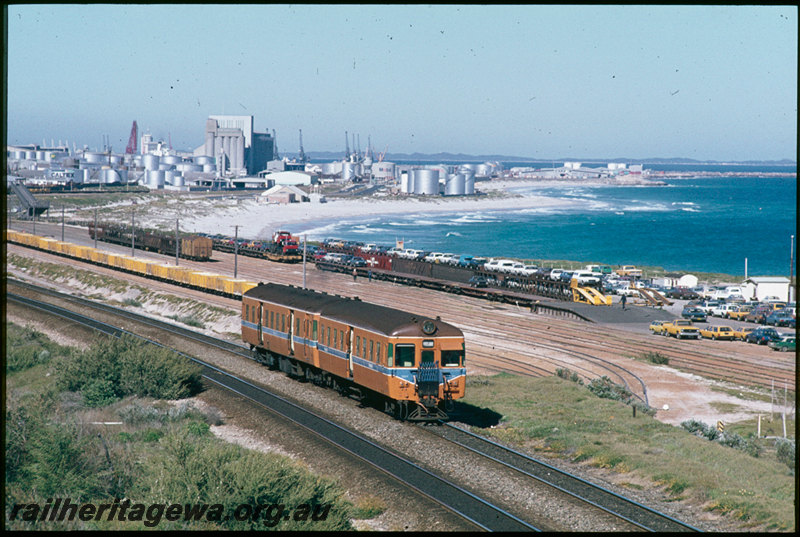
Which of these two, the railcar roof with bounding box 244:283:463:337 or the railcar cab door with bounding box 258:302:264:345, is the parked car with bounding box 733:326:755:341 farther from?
the railcar cab door with bounding box 258:302:264:345

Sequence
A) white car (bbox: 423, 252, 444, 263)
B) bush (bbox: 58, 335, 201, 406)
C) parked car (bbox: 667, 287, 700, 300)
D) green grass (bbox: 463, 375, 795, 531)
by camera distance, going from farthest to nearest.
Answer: white car (bbox: 423, 252, 444, 263) < parked car (bbox: 667, 287, 700, 300) < bush (bbox: 58, 335, 201, 406) < green grass (bbox: 463, 375, 795, 531)

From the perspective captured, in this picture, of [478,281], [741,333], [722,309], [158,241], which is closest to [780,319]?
[722,309]

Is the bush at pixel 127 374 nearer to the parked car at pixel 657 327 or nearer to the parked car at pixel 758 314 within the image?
the parked car at pixel 657 327

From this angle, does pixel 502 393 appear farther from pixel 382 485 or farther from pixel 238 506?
pixel 238 506

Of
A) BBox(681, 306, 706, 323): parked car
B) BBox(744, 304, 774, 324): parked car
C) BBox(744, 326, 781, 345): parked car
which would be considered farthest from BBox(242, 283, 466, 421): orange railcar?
BBox(744, 304, 774, 324): parked car

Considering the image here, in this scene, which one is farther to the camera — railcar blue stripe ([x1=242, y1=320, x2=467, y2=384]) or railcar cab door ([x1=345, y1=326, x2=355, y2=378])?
railcar cab door ([x1=345, y1=326, x2=355, y2=378])

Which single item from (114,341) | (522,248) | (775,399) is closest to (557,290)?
(775,399)

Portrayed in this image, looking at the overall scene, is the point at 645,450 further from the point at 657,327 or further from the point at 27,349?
the point at 657,327

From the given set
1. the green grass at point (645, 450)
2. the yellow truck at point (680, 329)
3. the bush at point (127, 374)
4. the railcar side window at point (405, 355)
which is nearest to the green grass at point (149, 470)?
A: the bush at point (127, 374)
